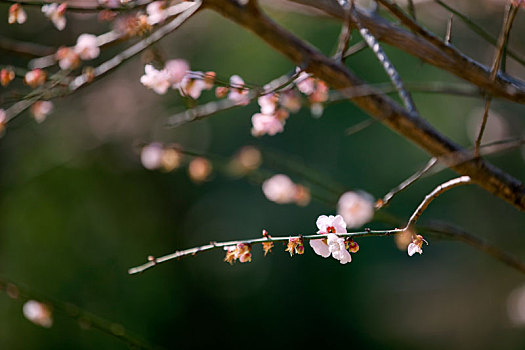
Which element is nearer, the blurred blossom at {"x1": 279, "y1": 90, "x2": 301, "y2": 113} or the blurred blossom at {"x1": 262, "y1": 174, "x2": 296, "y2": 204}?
the blurred blossom at {"x1": 279, "y1": 90, "x2": 301, "y2": 113}

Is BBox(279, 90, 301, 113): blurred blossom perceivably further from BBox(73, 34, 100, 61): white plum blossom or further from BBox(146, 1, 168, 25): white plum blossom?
BBox(73, 34, 100, 61): white plum blossom

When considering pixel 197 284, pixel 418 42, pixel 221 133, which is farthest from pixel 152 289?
pixel 418 42

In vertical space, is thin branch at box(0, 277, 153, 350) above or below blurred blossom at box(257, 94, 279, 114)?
below

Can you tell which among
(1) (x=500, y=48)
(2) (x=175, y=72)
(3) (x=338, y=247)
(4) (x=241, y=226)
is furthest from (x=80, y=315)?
(4) (x=241, y=226)

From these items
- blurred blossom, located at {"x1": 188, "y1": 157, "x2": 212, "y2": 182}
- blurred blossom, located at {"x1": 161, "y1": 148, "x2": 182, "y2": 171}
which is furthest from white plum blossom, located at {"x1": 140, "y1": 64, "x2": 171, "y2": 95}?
blurred blossom, located at {"x1": 188, "y1": 157, "x2": 212, "y2": 182}

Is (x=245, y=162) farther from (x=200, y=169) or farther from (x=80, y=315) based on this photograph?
(x=80, y=315)

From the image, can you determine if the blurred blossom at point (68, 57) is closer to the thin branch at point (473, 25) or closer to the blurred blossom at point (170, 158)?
the blurred blossom at point (170, 158)

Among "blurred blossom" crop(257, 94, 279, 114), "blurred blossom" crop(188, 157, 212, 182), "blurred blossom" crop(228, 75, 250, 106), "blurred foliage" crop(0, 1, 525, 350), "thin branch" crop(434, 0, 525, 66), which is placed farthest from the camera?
"blurred foliage" crop(0, 1, 525, 350)

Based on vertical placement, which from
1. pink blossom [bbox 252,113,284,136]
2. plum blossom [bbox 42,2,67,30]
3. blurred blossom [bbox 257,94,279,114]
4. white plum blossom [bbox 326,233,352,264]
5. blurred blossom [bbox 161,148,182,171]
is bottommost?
white plum blossom [bbox 326,233,352,264]

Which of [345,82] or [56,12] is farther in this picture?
[56,12]
